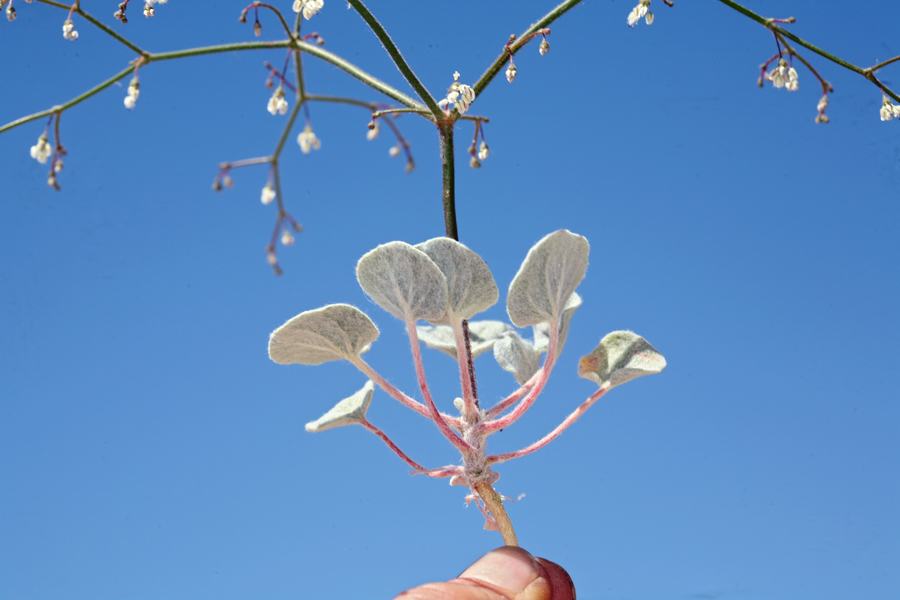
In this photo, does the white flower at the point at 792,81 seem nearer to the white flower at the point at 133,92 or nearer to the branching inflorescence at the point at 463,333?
the branching inflorescence at the point at 463,333

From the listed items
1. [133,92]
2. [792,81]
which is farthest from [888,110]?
[133,92]

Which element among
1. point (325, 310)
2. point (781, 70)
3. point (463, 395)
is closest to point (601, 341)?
point (463, 395)

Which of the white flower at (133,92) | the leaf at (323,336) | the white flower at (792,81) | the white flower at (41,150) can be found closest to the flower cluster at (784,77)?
the white flower at (792,81)

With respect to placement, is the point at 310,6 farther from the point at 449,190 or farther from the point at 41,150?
the point at 41,150

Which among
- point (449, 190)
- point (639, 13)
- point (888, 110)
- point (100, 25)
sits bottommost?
point (449, 190)

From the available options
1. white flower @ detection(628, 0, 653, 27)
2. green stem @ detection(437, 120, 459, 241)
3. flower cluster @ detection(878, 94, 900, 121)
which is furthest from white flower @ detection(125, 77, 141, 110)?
flower cluster @ detection(878, 94, 900, 121)

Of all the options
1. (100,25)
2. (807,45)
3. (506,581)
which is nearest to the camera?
(506,581)

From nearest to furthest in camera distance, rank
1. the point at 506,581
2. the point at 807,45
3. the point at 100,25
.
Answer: the point at 506,581 → the point at 807,45 → the point at 100,25

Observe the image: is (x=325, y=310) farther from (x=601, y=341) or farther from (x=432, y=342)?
(x=601, y=341)
